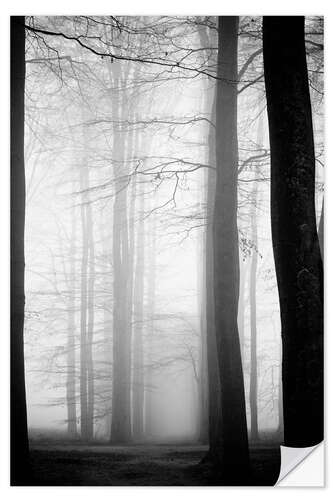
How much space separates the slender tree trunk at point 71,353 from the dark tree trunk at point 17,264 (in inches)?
13.9

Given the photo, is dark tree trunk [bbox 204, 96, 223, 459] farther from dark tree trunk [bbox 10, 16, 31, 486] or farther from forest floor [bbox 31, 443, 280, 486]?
dark tree trunk [bbox 10, 16, 31, 486]

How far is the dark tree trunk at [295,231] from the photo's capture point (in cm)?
384

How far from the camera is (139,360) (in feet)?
14.8

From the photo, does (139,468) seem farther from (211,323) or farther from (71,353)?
(211,323)

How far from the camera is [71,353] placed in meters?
4.48

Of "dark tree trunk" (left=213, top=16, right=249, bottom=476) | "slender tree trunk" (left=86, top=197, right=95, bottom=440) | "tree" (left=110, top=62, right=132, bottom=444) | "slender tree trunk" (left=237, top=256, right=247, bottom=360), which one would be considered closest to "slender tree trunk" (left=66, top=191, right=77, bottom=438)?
"slender tree trunk" (left=86, top=197, right=95, bottom=440)

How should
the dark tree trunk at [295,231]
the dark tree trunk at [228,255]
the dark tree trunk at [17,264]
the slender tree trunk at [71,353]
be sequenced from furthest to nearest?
the dark tree trunk at [228,255] → the slender tree trunk at [71,353] → the dark tree trunk at [17,264] → the dark tree trunk at [295,231]

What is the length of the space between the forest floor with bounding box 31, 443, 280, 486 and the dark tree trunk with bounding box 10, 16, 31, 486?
0.45 feet

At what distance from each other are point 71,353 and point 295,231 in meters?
2.05

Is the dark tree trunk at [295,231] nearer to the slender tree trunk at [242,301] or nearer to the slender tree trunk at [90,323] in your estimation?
the slender tree trunk at [242,301]

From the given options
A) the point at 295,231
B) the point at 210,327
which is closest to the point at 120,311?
the point at 210,327

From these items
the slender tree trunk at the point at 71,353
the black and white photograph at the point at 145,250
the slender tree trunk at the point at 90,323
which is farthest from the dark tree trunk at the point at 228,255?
the slender tree trunk at the point at 71,353
